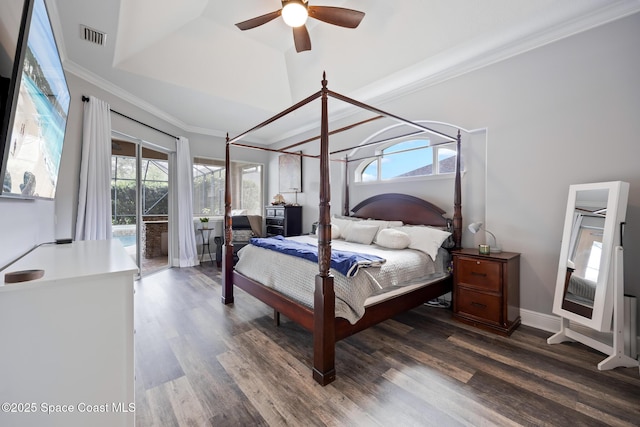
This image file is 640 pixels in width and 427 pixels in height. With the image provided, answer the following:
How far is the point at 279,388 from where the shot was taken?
5.72 feet

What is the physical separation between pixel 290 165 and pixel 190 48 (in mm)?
2921

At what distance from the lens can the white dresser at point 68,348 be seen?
92 centimetres

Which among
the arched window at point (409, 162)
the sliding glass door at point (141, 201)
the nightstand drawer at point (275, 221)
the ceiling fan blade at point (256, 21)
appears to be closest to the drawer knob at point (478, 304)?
the arched window at point (409, 162)

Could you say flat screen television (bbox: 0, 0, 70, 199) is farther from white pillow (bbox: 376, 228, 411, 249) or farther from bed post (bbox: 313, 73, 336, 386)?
white pillow (bbox: 376, 228, 411, 249)

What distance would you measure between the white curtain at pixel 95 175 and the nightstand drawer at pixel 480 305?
4404 mm

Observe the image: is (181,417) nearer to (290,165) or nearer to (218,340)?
(218,340)

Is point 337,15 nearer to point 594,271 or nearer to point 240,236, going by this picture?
point 594,271

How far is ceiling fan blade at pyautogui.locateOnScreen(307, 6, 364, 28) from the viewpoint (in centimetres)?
240

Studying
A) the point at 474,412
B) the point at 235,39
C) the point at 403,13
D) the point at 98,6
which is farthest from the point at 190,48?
the point at 474,412

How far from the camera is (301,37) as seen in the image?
2.73 meters

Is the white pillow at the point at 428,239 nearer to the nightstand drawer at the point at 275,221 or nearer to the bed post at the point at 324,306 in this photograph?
the bed post at the point at 324,306

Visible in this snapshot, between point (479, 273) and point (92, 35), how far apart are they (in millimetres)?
4478

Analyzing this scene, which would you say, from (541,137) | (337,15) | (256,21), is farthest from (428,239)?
(256,21)

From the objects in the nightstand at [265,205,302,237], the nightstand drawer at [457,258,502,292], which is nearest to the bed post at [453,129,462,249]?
the nightstand drawer at [457,258,502,292]
